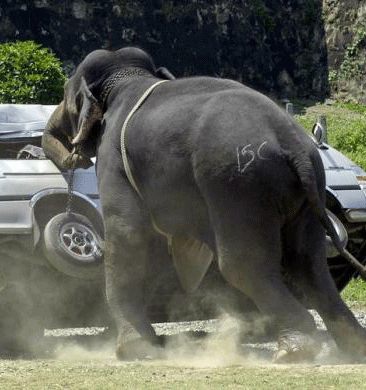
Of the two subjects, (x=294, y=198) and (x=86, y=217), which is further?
(x=86, y=217)

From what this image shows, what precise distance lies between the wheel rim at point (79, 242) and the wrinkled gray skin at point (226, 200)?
803 millimetres

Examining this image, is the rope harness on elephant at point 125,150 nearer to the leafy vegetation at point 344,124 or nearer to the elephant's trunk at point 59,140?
the elephant's trunk at point 59,140

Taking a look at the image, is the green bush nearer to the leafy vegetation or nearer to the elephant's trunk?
the leafy vegetation

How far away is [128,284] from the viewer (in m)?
10.1

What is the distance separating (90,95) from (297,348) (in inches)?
97.3

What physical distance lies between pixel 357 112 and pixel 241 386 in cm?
2000

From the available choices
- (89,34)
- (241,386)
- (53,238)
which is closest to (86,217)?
(53,238)

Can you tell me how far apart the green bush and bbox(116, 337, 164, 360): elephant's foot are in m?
9.69

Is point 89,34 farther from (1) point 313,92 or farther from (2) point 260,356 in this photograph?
(2) point 260,356

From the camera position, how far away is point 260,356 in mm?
10383

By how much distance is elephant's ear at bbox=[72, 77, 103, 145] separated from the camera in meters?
10.4

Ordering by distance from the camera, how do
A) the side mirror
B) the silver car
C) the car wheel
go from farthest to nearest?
the side mirror
the silver car
the car wheel

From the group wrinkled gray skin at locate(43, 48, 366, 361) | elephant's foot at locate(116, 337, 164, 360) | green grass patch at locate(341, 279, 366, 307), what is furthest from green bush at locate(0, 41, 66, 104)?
elephant's foot at locate(116, 337, 164, 360)

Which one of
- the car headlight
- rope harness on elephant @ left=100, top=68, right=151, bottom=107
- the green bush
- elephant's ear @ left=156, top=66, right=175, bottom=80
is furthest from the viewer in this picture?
the green bush
